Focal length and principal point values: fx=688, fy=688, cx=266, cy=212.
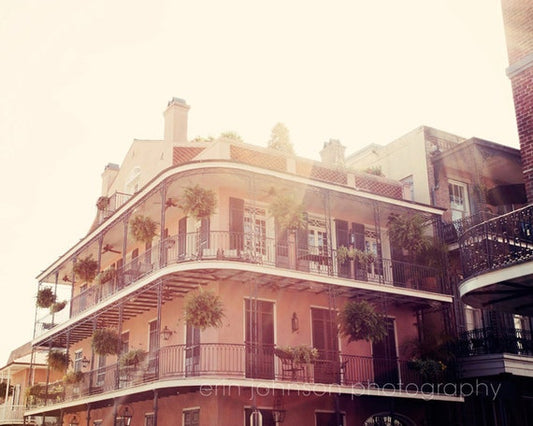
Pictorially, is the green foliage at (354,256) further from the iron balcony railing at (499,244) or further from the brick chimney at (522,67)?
the iron balcony railing at (499,244)

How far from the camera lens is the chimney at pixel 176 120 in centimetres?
2312

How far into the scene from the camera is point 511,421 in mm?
20578

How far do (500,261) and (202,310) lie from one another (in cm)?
823

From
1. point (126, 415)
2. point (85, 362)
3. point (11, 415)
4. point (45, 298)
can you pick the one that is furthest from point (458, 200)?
point (11, 415)

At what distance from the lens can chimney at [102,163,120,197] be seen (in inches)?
1142

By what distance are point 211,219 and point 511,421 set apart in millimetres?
10825

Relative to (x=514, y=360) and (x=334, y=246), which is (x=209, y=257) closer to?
(x=334, y=246)

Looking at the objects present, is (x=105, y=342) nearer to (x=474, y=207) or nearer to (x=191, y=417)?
(x=191, y=417)

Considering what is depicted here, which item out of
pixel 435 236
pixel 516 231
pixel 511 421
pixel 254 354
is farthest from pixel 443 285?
pixel 516 231

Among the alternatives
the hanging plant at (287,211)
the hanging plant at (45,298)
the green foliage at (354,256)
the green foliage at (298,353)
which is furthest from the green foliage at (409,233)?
the hanging plant at (45,298)

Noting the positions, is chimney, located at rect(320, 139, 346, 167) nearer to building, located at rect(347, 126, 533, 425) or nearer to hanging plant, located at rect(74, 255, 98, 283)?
building, located at rect(347, 126, 533, 425)

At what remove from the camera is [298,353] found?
17.3 m

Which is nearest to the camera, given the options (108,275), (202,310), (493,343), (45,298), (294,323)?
(202,310)

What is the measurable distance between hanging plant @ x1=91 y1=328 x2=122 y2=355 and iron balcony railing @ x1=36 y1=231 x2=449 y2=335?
118cm
